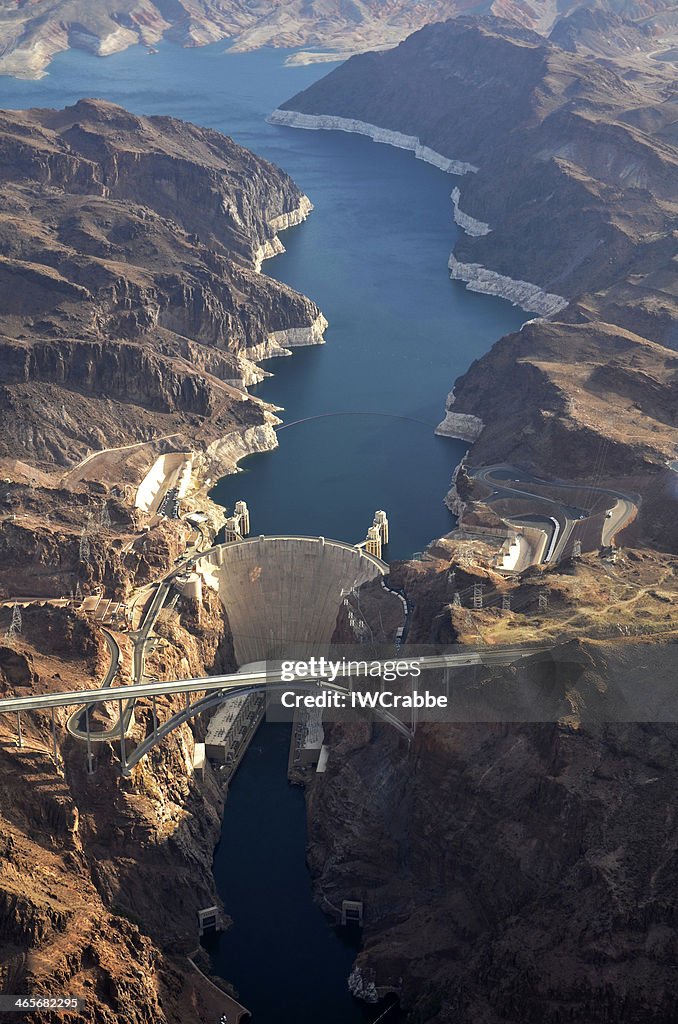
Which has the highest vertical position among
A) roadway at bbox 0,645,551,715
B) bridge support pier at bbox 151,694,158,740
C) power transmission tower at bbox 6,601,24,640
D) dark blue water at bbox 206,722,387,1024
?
roadway at bbox 0,645,551,715

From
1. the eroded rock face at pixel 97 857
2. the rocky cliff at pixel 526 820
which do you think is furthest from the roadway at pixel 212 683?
the eroded rock face at pixel 97 857

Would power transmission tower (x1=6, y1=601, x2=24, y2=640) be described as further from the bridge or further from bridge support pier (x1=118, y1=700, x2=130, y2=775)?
bridge support pier (x1=118, y1=700, x2=130, y2=775)

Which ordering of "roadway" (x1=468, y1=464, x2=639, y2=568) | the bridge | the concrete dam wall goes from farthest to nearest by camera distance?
"roadway" (x1=468, y1=464, x2=639, y2=568)
the concrete dam wall
the bridge

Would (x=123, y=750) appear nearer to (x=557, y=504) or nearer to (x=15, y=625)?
(x=15, y=625)

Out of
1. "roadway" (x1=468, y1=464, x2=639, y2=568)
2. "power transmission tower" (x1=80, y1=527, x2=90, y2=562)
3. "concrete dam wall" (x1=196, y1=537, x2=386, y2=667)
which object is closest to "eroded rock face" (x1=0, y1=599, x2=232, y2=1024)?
"concrete dam wall" (x1=196, y1=537, x2=386, y2=667)

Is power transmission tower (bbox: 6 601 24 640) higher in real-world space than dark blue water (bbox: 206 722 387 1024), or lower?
higher

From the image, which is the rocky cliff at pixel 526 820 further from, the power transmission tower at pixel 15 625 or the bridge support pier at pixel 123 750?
the power transmission tower at pixel 15 625

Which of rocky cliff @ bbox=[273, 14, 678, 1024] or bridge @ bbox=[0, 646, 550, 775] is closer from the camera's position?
rocky cliff @ bbox=[273, 14, 678, 1024]

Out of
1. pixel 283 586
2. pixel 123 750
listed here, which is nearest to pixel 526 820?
pixel 123 750

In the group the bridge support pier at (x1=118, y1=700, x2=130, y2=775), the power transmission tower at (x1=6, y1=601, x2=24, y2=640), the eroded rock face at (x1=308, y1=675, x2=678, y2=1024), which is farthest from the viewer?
the power transmission tower at (x1=6, y1=601, x2=24, y2=640)

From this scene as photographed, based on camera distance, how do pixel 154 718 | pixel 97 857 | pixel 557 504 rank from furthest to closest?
pixel 557 504, pixel 154 718, pixel 97 857
